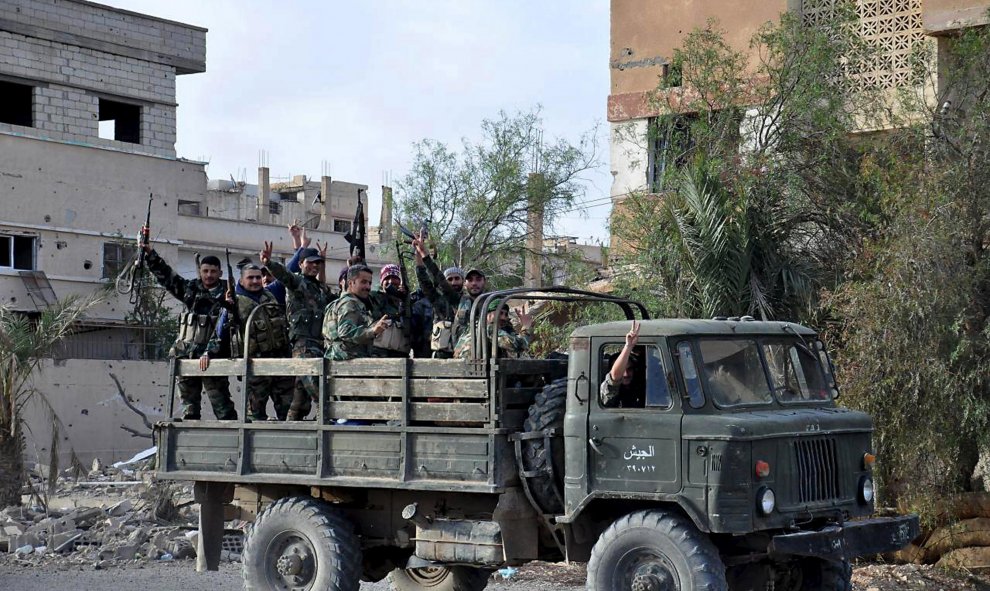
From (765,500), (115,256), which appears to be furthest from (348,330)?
(115,256)

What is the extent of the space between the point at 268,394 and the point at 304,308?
98cm

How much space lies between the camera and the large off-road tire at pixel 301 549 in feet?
33.6

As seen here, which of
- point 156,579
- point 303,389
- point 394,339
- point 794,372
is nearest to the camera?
point 794,372

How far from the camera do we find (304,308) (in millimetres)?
11719

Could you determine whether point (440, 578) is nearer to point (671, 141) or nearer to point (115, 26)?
point (671, 141)

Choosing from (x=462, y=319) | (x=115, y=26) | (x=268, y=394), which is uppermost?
(x=115, y=26)

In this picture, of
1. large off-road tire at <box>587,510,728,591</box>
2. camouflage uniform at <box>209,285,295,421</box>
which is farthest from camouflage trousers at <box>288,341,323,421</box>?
large off-road tire at <box>587,510,728,591</box>

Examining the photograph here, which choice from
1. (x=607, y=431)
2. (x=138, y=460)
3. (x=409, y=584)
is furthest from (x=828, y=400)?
(x=138, y=460)

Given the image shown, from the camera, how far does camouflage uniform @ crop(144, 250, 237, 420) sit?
37.4 ft

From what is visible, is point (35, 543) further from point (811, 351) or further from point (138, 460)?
point (138, 460)

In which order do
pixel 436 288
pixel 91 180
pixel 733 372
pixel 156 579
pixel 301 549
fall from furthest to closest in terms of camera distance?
pixel 91 180 < pixel 156 579 < pixel 436 288 < pixel 301 549 < pixel 733 372

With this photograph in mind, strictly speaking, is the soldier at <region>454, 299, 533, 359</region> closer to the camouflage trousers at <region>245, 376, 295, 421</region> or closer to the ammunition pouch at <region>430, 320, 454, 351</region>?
the ammunition pouch at <region>430, 320, 454, 351</region>

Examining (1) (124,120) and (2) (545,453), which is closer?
(2) (545,453)

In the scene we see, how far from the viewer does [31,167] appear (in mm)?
31406
